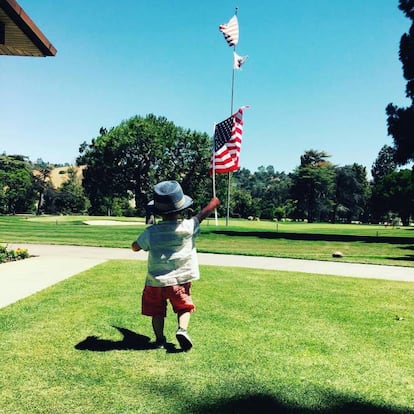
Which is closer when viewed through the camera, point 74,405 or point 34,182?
point 74,405

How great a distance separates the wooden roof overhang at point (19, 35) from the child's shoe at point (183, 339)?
142 inches

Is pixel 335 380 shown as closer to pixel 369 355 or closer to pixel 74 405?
pixel 369 355

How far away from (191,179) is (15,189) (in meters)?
34.1

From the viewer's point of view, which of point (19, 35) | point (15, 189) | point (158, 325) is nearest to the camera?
point (158, 325)

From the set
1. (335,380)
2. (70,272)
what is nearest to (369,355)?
(335,380)

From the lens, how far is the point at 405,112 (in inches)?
815

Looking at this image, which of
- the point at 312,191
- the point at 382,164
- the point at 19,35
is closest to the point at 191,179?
the point at 19,35

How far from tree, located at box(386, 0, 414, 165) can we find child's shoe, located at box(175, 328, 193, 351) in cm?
2001

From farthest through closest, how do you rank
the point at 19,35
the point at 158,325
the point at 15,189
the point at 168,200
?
the point at 15,189 < the point at 19,35 < the point at 158,325 < the point at 168,200

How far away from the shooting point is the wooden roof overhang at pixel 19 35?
14.0 feet

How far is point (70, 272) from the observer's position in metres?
8.65

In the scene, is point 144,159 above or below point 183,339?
above

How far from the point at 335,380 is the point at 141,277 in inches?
210

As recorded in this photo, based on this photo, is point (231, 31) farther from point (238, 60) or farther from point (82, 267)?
point (82, 267)
